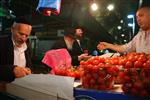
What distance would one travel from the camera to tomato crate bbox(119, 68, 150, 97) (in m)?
1.62

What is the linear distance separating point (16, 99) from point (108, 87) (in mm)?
989

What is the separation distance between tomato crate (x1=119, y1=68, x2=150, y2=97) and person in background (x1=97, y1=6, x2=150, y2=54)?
5.95 ft

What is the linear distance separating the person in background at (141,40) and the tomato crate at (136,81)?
181 centimetres

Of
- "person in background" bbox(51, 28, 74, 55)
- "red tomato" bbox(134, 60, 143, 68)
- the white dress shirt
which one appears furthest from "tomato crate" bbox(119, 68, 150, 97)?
"person in background" bbox(51, 28, 74, 55)

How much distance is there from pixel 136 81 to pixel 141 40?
2.24 m

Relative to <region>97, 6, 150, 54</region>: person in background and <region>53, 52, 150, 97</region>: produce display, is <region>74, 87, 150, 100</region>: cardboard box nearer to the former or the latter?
<region>53, 52, 150, 97</region>: produce display

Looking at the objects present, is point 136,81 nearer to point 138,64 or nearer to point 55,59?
point 138,64

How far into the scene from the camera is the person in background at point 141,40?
11.0 ft

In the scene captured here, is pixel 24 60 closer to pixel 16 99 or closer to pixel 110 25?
pixel 16 99

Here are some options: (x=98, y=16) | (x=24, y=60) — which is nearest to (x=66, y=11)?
(x=98, y=16)

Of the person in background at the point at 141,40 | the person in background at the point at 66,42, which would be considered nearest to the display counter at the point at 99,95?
the person in background at the point at 141,40

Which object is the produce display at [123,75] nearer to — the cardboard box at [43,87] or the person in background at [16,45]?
the cardboard box at [43,87]

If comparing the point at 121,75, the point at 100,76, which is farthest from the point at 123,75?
the point at 100,76

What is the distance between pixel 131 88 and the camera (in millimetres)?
1676
